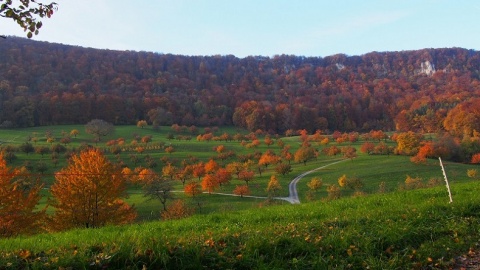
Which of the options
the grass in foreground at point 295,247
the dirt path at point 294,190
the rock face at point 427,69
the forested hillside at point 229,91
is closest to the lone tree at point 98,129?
the forested hillside at point 229,91

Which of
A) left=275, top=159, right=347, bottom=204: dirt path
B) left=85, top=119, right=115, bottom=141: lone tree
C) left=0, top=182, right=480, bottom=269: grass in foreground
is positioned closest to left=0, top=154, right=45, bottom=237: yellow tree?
left=0, top=182, right=480, bottom=269: grass in foreground

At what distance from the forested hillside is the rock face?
619 millimetres

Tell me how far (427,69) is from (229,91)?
310ft

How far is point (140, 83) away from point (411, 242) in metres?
160

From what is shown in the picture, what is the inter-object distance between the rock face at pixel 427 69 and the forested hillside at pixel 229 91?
62 cm

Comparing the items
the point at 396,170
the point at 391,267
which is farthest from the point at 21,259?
the point at 396,170

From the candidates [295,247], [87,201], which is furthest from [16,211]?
[295,247]

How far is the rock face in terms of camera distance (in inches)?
7101

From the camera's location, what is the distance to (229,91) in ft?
558

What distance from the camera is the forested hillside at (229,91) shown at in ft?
397

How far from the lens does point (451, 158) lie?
251 ft

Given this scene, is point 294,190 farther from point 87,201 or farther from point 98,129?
point 98,129

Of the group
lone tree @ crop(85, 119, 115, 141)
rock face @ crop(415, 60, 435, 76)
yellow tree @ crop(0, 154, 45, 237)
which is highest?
rock face @ crop(415, 60, 435, 76)

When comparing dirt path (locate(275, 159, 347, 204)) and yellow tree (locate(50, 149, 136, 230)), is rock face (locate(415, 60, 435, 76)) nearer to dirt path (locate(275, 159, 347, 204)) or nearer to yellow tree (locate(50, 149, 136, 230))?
dirt path (locate(275, 159, 347, 204))
